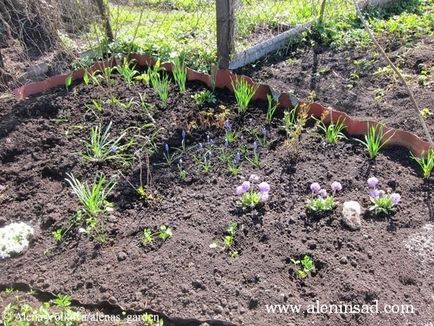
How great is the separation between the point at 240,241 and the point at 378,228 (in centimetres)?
81

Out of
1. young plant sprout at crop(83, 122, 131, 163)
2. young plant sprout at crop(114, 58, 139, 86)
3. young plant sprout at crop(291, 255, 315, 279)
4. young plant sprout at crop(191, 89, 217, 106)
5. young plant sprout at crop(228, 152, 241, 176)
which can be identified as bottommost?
young plant sprout at crop(291, 255, 315, 279)

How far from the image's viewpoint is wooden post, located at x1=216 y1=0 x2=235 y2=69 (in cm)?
422

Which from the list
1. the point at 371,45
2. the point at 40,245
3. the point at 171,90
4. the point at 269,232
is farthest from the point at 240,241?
the point at 371,45

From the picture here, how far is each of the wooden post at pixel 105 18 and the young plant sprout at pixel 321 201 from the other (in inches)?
Result: 107

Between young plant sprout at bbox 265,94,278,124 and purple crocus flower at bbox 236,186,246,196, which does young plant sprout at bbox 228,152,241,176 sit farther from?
young plant sprout at bbox 265,94,278,124

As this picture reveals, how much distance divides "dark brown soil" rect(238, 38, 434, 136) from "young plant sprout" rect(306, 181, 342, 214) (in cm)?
99

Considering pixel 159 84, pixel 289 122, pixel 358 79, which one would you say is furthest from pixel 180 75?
pixel 358 79

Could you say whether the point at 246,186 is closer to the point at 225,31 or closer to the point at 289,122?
the point at 289,122

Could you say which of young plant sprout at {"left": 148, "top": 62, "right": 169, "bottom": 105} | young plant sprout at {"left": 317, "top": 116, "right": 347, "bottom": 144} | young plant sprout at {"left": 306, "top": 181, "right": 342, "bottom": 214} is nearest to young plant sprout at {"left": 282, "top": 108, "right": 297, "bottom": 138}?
young plant sprout at {"left": 317, "top": 116, "right": 347, "bottom": 144}

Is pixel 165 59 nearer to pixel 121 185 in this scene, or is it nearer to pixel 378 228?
pixel 121 185

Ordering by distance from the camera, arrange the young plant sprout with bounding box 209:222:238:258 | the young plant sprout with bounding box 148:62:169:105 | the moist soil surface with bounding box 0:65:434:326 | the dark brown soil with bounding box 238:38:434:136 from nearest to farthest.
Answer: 1. the moist soil surface with bounding box 0:65:434:326
2. the young plant sprout with bounding box 209:222:238:258
3. the dark brown soil with bounding box 238:38:434:136
4. the young plant sprout with bounding box 148:62:169:105

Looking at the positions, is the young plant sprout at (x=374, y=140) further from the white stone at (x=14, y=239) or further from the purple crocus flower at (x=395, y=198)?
the white stone at (x=14, y=239)

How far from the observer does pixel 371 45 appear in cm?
477

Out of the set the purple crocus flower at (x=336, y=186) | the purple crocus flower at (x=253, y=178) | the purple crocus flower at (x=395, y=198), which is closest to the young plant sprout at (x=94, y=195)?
the purple crocus flower at (x=253, y=178)
